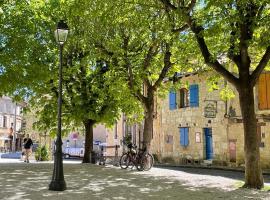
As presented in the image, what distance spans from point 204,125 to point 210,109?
4.55 ft

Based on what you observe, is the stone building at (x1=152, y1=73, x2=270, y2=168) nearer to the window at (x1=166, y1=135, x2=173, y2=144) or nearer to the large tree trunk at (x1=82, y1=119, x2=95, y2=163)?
the window at (x1=166, y1=135, x2=173, y2=144)

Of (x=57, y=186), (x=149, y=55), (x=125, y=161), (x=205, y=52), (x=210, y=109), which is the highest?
(x=149, y=55)

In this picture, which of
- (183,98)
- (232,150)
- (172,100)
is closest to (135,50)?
(232,150)

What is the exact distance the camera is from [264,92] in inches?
1020

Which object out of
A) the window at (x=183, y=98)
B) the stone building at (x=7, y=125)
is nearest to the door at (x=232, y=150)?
the window at (x=183, y=98)

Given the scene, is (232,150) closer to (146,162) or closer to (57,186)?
(146,162)

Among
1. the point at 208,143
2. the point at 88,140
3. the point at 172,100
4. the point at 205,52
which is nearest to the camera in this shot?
the point at 205,52

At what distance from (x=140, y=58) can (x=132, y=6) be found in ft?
16.7

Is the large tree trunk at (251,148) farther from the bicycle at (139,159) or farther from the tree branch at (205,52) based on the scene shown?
the bicycle at (139,159)

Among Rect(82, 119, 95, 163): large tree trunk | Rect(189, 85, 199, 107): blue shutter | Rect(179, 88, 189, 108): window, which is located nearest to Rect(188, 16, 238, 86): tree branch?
Rect(82, 119, 95, 163): large tree trunk

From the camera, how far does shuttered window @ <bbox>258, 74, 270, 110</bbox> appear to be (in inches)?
1014

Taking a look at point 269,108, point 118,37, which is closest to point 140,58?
point 118,37

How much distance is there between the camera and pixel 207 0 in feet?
40.2

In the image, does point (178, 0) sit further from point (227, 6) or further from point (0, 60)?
point (0, 60)
